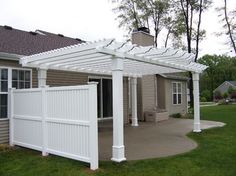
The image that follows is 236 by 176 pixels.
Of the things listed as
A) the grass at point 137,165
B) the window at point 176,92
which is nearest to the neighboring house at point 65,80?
the window at point 176,92

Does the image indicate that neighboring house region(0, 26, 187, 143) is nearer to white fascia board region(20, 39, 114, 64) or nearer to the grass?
white fascia board region(20, 39, 114, 64)

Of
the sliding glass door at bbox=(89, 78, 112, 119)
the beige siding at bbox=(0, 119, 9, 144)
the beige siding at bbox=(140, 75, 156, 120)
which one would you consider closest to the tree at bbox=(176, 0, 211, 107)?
the beige siding at bbox=(140, 75, 156, 120)

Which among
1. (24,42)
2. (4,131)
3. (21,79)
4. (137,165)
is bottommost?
(137,165)

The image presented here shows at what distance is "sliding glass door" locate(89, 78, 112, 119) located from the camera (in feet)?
47.0

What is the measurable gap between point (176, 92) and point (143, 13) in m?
11.5

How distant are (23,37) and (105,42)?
7.32m

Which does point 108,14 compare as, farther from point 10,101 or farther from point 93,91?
point 93,91

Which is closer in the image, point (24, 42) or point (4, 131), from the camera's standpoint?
point (4, 131)

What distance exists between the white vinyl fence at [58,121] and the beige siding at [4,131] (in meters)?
0.21

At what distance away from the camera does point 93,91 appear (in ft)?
21.1

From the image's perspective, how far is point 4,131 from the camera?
9391 millimetres

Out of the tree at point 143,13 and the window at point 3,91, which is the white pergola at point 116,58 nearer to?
the window at point 3,91

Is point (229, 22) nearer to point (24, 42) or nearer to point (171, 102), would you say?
point (171, 102)

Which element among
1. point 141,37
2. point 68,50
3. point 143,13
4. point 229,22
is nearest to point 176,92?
point 141,37
